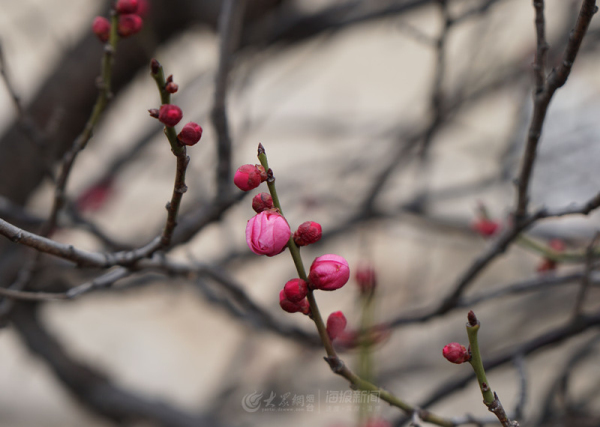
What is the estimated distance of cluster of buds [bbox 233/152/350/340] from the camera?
0.32 meters

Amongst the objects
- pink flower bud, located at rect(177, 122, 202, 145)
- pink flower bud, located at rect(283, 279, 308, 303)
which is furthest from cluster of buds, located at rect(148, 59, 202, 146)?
pink flower bud, located at rect(283, 279, 308, 303)

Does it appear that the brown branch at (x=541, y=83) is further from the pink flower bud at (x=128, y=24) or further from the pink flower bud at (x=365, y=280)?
the pink flower bud at (x=128, y=24)

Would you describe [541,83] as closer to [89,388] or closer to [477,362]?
[477,362]

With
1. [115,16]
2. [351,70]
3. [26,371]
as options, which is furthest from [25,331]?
[351,70]

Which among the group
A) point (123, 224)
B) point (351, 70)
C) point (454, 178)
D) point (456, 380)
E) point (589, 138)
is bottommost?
point (456, 380)

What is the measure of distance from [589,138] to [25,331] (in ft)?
5.03

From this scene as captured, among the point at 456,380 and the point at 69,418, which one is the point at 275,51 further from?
the point at 69,418

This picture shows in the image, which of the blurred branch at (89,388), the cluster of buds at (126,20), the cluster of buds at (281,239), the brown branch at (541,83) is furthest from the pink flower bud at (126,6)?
the blurred branch at (89,388)

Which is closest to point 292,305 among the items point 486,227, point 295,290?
point 295,290

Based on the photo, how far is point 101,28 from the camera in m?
0.48

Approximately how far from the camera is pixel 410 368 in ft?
4.95

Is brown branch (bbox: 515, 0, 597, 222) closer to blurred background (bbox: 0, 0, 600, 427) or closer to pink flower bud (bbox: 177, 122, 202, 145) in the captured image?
blurred background (bbox: 0, 0, 600, 427)

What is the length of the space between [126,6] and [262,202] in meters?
0.26

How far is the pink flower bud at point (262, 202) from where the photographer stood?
0.33 metres
